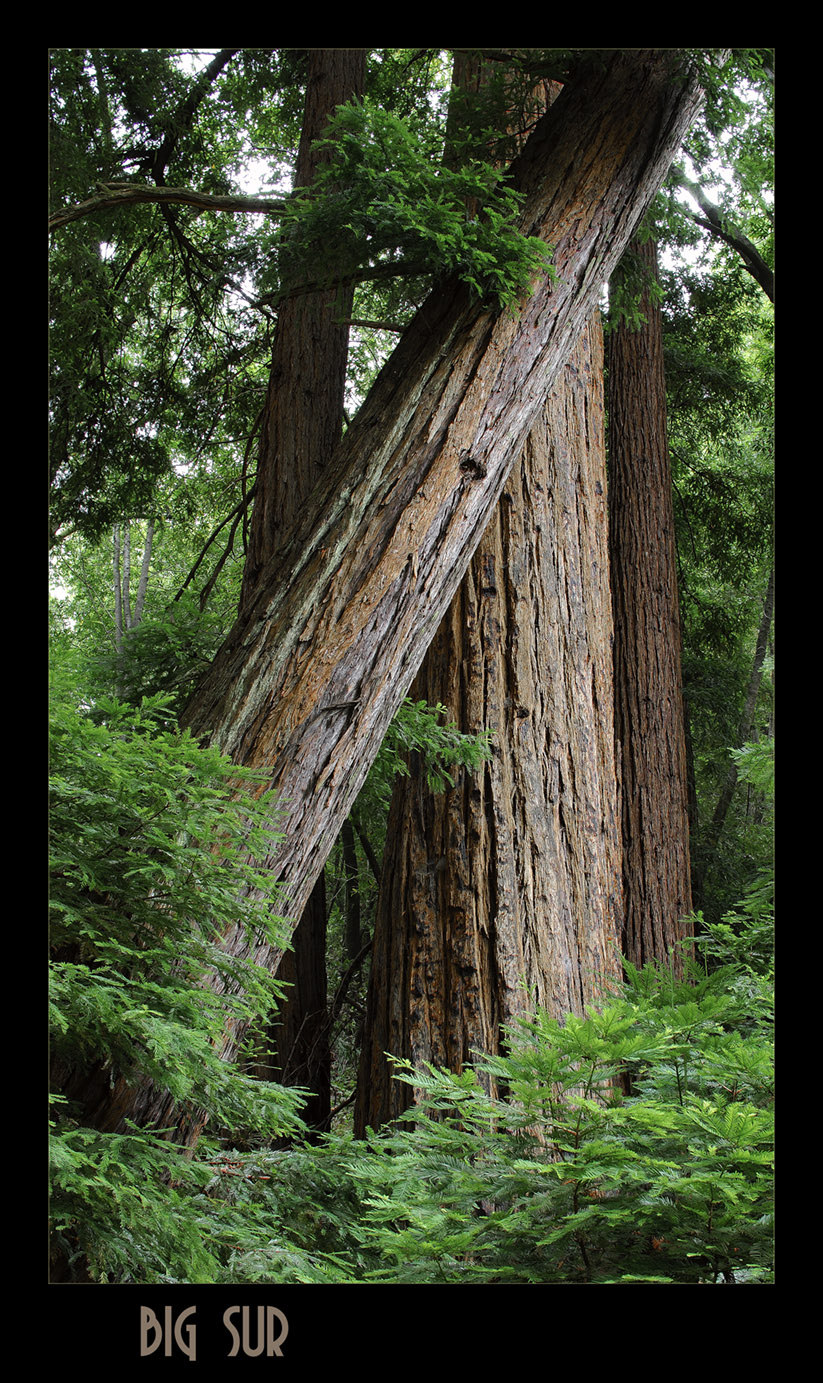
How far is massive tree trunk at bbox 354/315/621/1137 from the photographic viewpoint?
10.3 feet

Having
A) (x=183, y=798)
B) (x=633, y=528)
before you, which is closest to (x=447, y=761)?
(x=183, y=798)

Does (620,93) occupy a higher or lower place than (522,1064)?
higher

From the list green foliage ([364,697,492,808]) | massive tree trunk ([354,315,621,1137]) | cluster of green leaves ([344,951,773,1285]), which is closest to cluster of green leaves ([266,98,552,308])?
massive tree trunk ([354,315,621,1137])

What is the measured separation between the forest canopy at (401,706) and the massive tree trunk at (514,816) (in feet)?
0.05

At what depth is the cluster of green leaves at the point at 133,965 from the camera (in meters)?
1.55

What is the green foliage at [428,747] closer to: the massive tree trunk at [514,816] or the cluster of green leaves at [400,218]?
the massive tree trunk at [514,816]

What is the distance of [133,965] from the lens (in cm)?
171

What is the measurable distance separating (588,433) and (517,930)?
2039 mm

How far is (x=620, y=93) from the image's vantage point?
301 centimetres

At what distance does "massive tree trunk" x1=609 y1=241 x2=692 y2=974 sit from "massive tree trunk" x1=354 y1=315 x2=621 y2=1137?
6.43 feet
